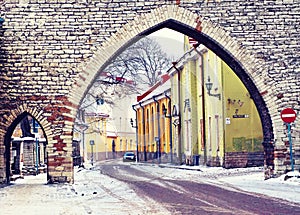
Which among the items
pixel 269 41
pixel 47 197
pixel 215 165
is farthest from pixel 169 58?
pixel 47 197

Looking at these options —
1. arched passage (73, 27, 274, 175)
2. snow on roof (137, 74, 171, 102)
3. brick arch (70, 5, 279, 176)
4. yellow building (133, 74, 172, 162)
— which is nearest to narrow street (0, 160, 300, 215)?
brick arch (70, 5, 279, 176)

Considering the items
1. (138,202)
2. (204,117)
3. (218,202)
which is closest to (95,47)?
(138,202)

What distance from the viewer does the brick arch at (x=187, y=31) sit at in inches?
706

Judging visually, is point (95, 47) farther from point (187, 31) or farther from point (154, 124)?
point (154, 124)

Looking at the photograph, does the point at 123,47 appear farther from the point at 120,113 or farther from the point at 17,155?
the point at 120,113

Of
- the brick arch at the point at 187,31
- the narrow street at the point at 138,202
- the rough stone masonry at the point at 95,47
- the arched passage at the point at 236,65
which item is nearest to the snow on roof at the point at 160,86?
the arched passage at the point at 236,65

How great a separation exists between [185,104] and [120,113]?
107 feet

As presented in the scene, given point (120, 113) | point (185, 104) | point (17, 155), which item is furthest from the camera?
point (120, 113)

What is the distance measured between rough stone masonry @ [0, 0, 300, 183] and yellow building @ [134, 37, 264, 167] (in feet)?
26.4

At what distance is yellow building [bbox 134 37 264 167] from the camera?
88.6 ft

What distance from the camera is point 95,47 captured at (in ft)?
58.8

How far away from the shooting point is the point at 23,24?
17.8 m

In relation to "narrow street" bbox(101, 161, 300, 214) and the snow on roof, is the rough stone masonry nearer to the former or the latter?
"narrow street" bbox(101, 161, 300, 214)

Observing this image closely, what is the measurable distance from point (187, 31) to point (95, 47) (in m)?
2.43
